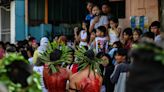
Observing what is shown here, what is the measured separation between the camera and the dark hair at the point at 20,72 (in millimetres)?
4652

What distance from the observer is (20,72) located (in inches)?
184

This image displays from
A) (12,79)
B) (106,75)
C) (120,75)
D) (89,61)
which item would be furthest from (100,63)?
(12,79)

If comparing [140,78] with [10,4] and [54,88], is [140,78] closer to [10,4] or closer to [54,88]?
[54,88]

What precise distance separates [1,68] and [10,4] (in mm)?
15079

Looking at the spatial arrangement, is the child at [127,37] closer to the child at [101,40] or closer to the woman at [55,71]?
the child at [101,40]

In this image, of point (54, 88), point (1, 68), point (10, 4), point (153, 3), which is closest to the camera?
point (1, 68)

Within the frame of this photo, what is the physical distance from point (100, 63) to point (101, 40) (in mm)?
2569

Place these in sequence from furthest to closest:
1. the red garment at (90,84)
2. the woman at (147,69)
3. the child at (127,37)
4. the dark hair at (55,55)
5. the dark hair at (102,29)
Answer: the dark hair at (102,29) → the child at (127,37) → the dark hair at (55,55) → the red garment at (90,84) → the woman at (147,69)

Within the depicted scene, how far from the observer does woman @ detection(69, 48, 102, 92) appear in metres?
8.58

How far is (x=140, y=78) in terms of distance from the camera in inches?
154

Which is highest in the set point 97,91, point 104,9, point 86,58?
point 104,9

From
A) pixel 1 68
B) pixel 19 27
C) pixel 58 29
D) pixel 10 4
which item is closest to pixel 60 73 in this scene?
pixel 1 68

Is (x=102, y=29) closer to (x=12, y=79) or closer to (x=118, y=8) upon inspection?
(x=118, y=8)

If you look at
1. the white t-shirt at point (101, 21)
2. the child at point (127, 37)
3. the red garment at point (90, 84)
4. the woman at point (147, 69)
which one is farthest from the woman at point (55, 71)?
the woman at point (147, 69)
